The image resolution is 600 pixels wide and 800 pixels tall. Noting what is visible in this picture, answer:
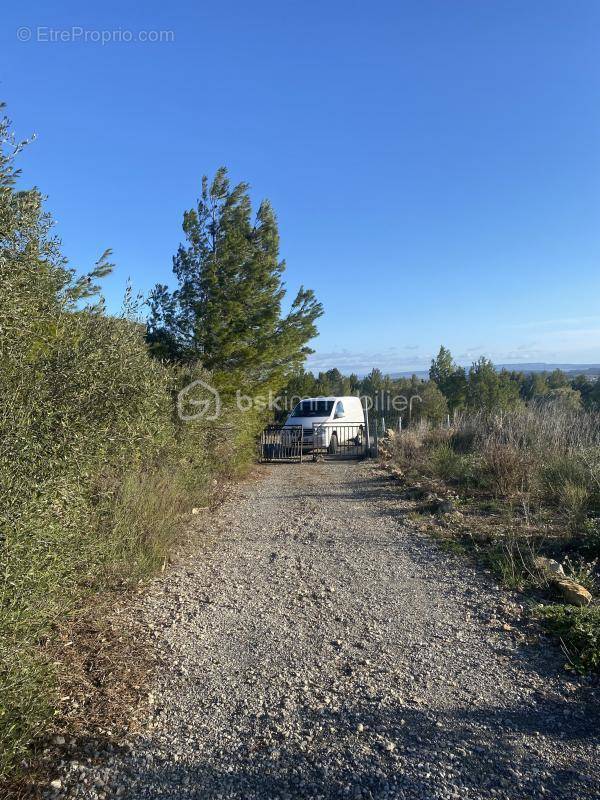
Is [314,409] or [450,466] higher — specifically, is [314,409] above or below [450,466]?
above

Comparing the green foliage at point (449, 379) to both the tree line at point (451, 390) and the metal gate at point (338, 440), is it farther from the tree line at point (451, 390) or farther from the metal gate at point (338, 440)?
the metal gate at point (338, 440)

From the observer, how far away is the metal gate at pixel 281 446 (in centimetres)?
1728

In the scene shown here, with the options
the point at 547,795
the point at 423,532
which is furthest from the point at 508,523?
the point at 547,795

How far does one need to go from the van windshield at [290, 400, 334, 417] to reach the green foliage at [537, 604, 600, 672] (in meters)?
14.1

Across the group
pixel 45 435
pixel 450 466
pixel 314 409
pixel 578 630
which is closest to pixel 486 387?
pixel 314 409

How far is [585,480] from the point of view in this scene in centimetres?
812

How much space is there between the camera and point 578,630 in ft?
13.7

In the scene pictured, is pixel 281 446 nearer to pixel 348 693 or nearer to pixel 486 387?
pixel 348 693

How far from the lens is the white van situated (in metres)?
17.7

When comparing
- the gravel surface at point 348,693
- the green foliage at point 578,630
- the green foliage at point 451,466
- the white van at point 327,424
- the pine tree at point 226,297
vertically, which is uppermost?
the pine tree at point 226,297

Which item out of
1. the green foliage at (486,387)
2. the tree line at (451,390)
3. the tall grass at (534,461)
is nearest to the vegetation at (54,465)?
the tall grass at (534,461)

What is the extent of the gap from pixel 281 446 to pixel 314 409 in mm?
2540

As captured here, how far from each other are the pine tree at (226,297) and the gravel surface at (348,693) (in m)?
8.17

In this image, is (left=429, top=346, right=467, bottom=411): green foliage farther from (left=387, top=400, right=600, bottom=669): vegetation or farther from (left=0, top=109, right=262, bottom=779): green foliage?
(left=0, top=109, right=262, bottom=779): green foliage
